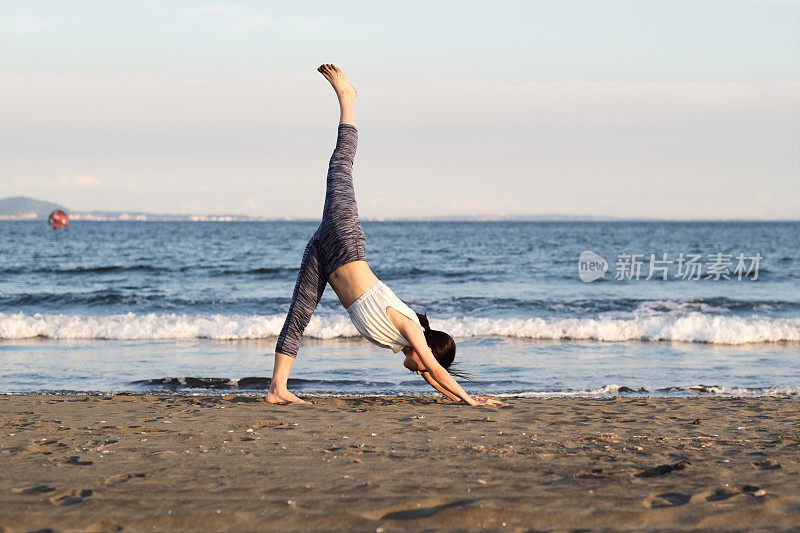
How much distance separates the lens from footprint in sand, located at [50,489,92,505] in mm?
3256

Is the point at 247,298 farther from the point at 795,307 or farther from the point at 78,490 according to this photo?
the point at 78,490

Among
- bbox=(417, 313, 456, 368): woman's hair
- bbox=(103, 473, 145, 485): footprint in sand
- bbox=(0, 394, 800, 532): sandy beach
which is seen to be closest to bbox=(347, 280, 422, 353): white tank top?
bbox=(417, 313, 456, 368): woman's hair

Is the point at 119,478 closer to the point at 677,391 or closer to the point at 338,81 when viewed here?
the point at 338,81

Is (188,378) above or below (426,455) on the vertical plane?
below

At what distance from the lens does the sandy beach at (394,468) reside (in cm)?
306

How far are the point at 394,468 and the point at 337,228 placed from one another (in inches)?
84.1

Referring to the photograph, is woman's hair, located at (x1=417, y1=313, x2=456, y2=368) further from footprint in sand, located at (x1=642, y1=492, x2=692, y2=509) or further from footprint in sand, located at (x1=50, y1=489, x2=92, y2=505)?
footprint in sand, located at (x1=50, y1=489, x2=92, y2=505)

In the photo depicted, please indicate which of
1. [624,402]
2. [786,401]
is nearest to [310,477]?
[624,402]

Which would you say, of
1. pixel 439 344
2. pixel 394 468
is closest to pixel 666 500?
pixel 394 468

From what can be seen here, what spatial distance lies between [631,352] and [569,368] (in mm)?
1943

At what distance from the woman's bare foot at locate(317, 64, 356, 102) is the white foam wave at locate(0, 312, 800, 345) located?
25.5 ft

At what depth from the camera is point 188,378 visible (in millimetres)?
8711

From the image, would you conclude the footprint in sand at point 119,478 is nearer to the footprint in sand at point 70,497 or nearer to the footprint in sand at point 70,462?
the footprint in sand at point 70,497

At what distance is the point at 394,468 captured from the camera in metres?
3.88
